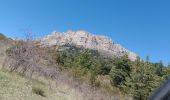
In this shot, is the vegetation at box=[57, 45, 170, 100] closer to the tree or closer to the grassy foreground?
the tree

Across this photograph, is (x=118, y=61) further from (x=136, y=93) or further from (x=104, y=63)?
(x=136, y=93)

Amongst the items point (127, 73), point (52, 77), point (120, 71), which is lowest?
point (52, 77)

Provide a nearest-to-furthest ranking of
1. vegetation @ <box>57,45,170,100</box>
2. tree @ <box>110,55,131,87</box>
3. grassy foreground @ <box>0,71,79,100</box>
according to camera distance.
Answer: grassy foreground @ <box>0,71,79,100</box> < vegetation @ <box>57,45,170,100</box> < tree @ <box>110,55,131,87</box>

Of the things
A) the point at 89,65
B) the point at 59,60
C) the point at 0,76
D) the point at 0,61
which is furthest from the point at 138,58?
the point at 0,76

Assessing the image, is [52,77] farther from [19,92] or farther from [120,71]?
[120,71]

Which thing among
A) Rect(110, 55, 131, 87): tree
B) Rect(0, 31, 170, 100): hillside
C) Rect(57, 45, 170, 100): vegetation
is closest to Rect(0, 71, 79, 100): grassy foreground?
Rect(0, 31, 170, 100): hillside

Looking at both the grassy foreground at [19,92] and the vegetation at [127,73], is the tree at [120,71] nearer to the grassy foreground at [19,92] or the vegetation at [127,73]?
the vegetation at [127,73]

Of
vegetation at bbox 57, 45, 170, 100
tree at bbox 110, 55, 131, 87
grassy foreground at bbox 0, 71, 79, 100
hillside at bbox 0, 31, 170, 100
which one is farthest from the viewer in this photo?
tree at bbox 110, 55, 131, 87

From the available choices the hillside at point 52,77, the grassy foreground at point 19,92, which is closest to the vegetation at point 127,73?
the hillside at point 52,77

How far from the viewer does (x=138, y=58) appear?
51.0m

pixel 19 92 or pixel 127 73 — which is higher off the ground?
pixel 127 73

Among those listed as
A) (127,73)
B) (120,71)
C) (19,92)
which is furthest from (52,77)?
(127,73)

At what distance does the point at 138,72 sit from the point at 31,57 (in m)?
20.3

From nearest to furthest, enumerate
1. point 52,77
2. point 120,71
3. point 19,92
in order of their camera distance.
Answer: point 19,92 < point 52,77 < point 120,71
